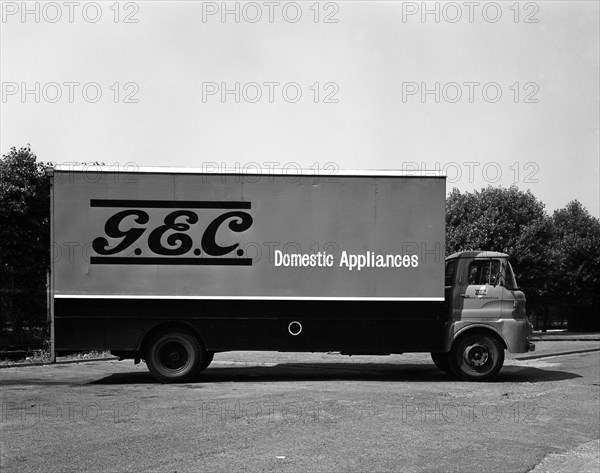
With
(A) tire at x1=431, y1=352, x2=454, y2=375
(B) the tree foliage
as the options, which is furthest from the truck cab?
(B) the tree foliage

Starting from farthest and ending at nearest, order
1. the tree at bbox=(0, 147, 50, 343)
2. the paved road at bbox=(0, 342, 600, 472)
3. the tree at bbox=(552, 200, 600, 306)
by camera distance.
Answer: the tree at bbox=(552, 200, 600, 306) → the tree at bbox=(0, 147, 50, 343) → the paved road at bbox=(0, 342, 600, 472)

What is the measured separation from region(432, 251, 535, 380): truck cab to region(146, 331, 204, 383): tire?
4832 millimetres

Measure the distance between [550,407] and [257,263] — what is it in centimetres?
557

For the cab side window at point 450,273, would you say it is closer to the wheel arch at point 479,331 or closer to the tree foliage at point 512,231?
the wheel arch at point 479,331

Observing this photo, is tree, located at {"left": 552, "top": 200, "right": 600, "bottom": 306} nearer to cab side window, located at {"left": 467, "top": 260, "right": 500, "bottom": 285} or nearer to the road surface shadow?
the road surface shadow

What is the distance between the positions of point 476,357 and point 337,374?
3008 millimetres

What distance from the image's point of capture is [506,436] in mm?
8727

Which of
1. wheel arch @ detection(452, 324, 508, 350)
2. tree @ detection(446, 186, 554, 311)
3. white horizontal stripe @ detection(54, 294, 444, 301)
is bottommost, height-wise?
wheel arch @ detection(452, 324, 508, 350)

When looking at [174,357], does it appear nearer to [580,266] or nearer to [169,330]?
[169,330]

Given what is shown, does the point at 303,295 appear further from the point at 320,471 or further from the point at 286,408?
the point at 320,471

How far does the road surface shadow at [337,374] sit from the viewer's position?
14.2 metres

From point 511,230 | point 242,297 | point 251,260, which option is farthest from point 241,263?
point 511,230

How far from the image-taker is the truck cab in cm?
1395

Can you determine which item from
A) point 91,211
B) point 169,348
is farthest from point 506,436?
point 91,211
